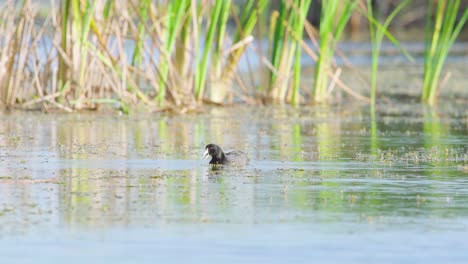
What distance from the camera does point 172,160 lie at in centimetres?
973

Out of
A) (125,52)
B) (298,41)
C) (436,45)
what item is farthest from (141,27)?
(436,45)

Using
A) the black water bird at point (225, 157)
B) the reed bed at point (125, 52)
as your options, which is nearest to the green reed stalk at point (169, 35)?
the reed bed at point (125, 52)

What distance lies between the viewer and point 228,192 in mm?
7898

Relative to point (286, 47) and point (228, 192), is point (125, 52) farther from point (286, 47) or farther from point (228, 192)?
point (228, 192)

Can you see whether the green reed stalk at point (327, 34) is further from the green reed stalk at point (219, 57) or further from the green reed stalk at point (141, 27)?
the green reed stalk at point (141, 27)

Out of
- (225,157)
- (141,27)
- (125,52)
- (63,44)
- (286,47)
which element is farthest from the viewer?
(286,47)

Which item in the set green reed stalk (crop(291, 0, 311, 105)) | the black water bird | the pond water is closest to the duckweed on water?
the pond water

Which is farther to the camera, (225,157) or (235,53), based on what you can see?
(235,53)

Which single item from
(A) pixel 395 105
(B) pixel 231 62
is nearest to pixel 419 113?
(A) pixel 395 105

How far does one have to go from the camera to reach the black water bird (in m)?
9.27

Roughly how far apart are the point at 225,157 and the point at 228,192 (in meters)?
1.51

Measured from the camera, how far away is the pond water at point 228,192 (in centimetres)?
601

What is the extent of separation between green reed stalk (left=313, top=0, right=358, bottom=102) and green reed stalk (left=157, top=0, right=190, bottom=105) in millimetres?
1817

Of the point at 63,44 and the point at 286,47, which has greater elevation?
the point at 286,47
